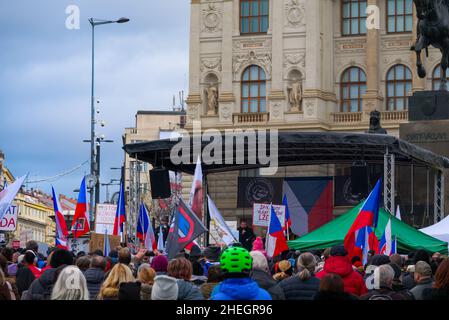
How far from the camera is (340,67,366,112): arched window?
212 feet

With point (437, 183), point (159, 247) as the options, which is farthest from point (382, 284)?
point (437, 183)

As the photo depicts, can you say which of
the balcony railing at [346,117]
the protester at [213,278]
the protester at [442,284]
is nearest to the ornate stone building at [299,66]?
the balcony railing at [346,117]

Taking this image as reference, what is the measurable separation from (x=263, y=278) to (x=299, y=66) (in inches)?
2087

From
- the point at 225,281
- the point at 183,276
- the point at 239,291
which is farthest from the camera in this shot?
the point at 183,276

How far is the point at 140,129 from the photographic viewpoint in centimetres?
11756

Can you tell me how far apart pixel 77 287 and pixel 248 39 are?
56.2 metres

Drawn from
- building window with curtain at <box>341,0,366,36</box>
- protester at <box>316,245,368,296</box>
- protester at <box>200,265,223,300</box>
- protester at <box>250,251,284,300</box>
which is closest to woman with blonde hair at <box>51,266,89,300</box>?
protester at <box>250,251,284,300</box>

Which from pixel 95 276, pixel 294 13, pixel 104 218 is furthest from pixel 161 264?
pixel 294 13

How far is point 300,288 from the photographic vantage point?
1196 cm

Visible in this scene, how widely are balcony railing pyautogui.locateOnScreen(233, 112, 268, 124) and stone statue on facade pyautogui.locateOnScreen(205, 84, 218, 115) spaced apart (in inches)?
56.8

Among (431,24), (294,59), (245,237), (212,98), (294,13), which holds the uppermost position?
(294,13)

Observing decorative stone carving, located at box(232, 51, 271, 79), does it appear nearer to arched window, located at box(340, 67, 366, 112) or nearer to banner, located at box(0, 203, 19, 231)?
arched window, located at box(340, 67, 366, 112)

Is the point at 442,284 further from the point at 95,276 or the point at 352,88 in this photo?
the point at 352,88
